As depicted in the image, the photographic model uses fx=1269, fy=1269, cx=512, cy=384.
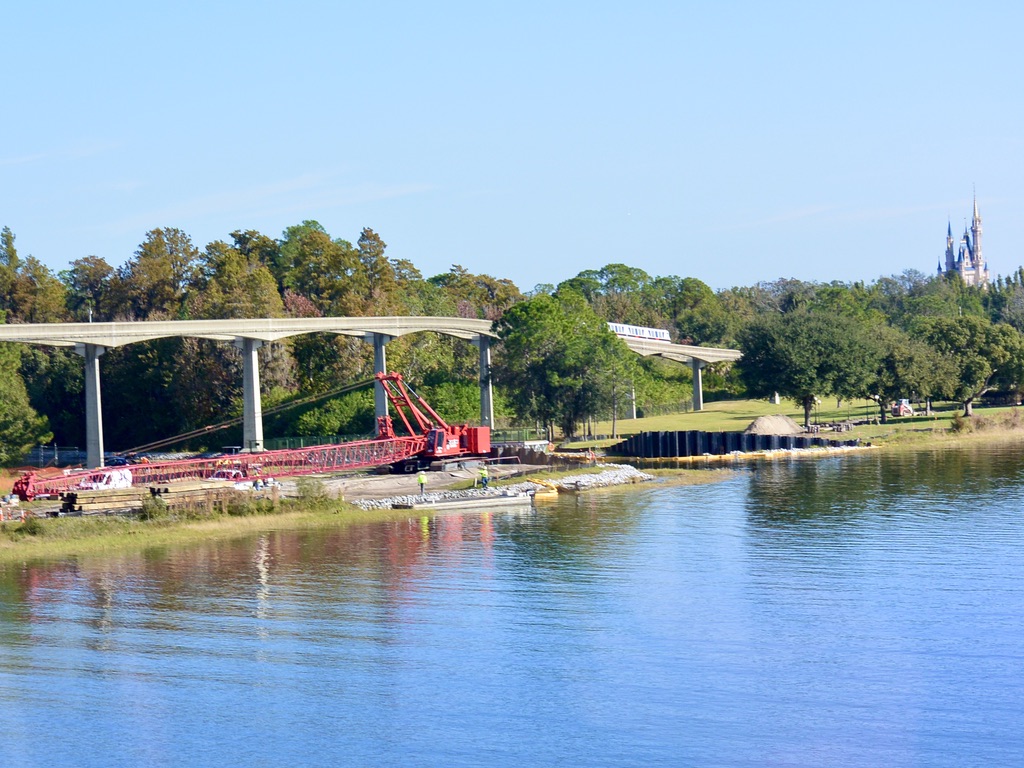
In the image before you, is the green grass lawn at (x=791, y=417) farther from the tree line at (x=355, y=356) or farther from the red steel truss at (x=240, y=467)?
the red steel truss at (x=240, y=467)

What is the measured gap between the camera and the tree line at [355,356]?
9744 cm

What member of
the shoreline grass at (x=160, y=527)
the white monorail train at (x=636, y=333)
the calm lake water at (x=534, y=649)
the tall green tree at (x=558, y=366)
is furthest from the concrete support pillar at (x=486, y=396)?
the calm lake water at (x=534, y=649)

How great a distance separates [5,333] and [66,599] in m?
50.5

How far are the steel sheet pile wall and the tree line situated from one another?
8378mm

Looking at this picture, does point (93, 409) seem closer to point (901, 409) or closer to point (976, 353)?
point (901, 409)

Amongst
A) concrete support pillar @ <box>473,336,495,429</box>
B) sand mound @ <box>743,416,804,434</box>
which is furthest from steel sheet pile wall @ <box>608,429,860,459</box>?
concrete support pillar @ <box>473,336,495,429</box>

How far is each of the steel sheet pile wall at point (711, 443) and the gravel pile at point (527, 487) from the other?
11.1 metres

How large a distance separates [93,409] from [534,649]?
65.9 metres

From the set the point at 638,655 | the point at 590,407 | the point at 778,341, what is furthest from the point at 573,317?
the point at 638,655

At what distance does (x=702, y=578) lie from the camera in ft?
135

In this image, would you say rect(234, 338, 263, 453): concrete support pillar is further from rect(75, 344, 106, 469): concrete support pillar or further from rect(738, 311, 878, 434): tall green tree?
rect(738, 311, 878, 434): tall green tree

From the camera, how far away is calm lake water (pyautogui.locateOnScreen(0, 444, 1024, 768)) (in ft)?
84.3

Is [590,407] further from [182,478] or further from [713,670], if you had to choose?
[713,670]

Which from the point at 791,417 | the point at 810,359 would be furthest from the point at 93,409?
the point at 791,417
